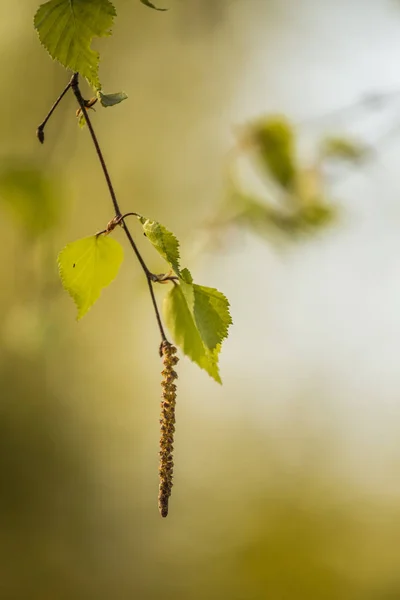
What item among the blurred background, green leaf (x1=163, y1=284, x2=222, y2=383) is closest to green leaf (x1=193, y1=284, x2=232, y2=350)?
green leaf (x1=163, y1=284, x2=222, y2=383)

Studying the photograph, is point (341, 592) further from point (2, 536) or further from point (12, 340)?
point (12, 340)

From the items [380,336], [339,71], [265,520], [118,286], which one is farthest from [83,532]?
[339,71]

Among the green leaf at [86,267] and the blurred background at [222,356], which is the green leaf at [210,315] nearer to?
the green leaf at [86,267]

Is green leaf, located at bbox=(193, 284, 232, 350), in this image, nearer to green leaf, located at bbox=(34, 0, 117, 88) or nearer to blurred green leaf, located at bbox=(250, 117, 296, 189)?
green leaf, located at bbox=(34, 0, 117, 88)

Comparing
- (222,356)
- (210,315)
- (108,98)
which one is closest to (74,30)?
(108,98)

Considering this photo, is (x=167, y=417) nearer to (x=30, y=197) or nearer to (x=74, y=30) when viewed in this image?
(x=74, y=30)

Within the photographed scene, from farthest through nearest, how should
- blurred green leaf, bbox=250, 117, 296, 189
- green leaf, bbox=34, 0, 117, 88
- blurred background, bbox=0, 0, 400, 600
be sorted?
blurred background, bbox=0, 0, 400, 600, blurred green leaf, bbox=250, 117, 296, 189, green leaf, bbox=34, 0, 117, 88

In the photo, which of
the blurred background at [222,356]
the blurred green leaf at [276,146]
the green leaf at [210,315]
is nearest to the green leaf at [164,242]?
the green leaf at [210,315]
